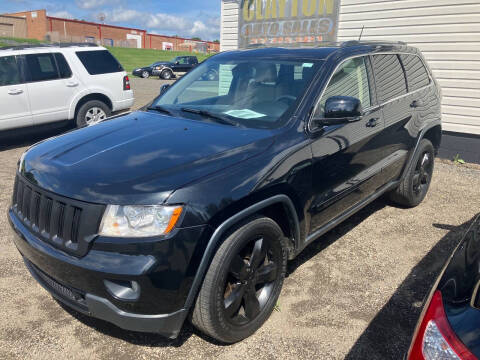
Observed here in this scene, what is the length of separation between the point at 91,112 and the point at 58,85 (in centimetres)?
86

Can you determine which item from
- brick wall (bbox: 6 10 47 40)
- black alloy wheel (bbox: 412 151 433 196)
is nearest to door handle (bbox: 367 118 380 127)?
black alloy wheel (bbox: 412 151 433 196)

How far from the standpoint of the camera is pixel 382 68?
3.98 meters

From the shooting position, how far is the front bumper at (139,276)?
209 centimetres

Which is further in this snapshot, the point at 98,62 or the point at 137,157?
the point at 98,62

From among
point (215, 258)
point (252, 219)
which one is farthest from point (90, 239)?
point (252, 219)

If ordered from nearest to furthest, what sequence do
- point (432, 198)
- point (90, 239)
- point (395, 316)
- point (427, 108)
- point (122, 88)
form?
1. point (90, 239)
2. point (395, 316)
3. point (427, 108)
4. point (432, 198)
5. point (122, 88)

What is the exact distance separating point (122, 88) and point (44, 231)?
23.4 ft

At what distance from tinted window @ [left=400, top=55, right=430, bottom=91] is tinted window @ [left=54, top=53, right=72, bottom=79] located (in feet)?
21.0

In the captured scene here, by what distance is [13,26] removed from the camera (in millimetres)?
68562

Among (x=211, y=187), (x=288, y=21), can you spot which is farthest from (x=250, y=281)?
(x=288, y=21)

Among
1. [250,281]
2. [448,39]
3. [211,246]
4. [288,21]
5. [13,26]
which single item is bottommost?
[250,281]

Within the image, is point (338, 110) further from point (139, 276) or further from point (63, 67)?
point (63, 67)

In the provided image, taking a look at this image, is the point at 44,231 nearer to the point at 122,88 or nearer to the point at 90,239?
the point at 90,239

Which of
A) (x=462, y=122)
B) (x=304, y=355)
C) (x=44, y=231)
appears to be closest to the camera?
(x=44, y=231)
